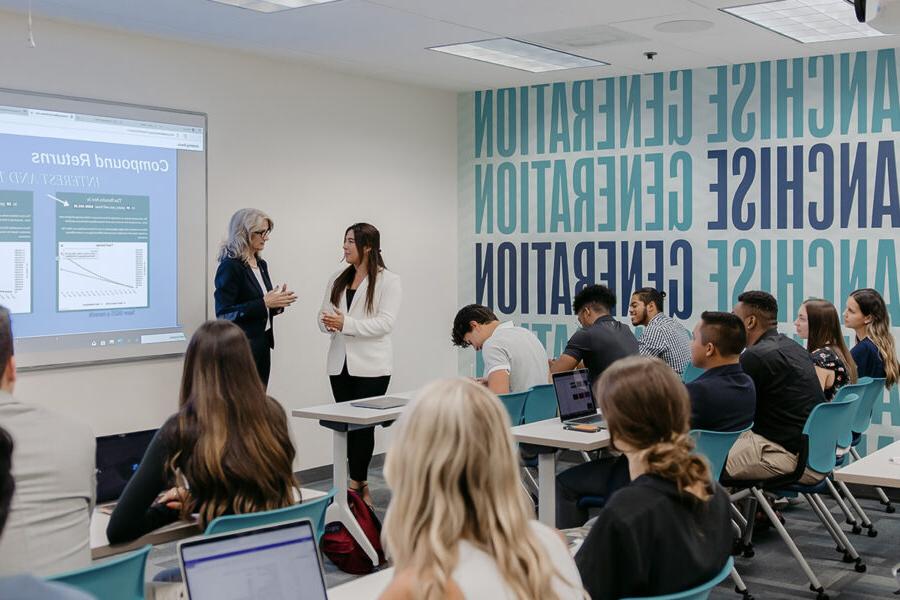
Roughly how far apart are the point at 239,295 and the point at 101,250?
2.63ft

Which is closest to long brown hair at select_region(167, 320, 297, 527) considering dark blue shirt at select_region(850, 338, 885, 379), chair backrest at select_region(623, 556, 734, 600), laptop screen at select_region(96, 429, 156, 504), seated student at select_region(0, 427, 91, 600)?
laptop screen at select_region(96, 429, 156, 504)

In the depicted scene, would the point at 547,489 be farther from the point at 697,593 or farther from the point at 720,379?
the point at 697,593

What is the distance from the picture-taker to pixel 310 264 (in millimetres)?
7141

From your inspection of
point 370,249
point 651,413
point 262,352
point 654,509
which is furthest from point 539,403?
point 654,509

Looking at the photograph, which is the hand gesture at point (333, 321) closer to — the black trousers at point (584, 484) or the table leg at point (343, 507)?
the table leg at point (343, 507)

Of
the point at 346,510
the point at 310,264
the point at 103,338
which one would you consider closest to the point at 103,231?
the point at 103,338

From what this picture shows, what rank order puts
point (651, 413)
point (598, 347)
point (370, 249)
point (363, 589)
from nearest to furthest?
1. point (363, 589)
2. point (651, 413)
3. point (598, 347)
4. point (370, 249)

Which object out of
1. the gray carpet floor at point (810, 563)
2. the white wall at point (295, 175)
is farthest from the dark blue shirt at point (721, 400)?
the white wall at point (295, 175)

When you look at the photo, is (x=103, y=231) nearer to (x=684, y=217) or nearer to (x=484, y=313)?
(x=484, y=313)

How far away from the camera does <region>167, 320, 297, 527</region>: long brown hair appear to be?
118 inches

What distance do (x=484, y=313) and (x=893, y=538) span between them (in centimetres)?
260

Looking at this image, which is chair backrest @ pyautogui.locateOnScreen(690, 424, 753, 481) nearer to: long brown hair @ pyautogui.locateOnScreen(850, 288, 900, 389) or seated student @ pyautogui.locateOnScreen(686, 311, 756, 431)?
seated student @ pyautogui.locateOnScreen(686, 311, 756, 431)

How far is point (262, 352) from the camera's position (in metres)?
6.13

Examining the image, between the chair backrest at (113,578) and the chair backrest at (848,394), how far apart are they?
3734 mm
